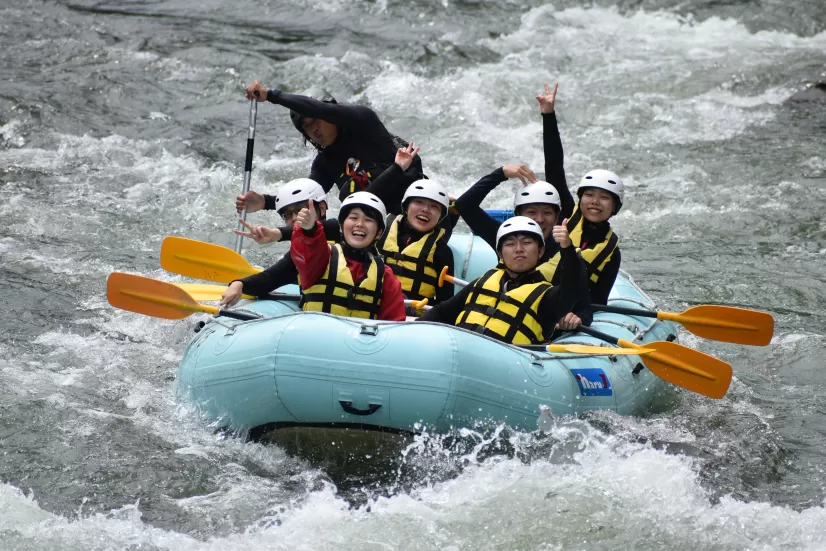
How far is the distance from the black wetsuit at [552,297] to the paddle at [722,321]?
58cm

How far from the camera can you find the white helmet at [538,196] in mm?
6086

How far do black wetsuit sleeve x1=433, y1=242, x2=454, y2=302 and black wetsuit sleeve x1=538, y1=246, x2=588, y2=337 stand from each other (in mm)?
948

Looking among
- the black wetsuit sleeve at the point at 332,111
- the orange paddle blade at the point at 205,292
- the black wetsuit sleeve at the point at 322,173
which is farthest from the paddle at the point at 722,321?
the orange paddle blade at the point at 205,292

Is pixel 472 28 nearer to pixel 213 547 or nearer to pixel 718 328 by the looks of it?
pixel 718 328

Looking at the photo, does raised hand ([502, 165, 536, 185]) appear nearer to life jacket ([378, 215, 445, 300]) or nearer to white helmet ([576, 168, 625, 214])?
white helmet ([576, 168, 625, 214])

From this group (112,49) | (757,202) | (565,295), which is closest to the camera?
(565,295)

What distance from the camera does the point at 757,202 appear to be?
388 inches

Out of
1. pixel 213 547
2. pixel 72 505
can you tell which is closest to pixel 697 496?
pixel 213 547

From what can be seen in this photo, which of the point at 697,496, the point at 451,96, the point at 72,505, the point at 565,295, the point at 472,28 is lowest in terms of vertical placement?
the point at 72,505

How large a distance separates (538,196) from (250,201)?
71.7 inches

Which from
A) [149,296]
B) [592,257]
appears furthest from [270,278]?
[592,257]

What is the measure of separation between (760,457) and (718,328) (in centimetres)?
74

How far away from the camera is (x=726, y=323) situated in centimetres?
612

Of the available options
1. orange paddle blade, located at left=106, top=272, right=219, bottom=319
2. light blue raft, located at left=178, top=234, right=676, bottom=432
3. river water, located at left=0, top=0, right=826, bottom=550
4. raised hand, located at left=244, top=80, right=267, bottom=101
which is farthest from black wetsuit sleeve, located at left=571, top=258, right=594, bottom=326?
raised hand, located at left=244, top=80, right=267, bottom=101
